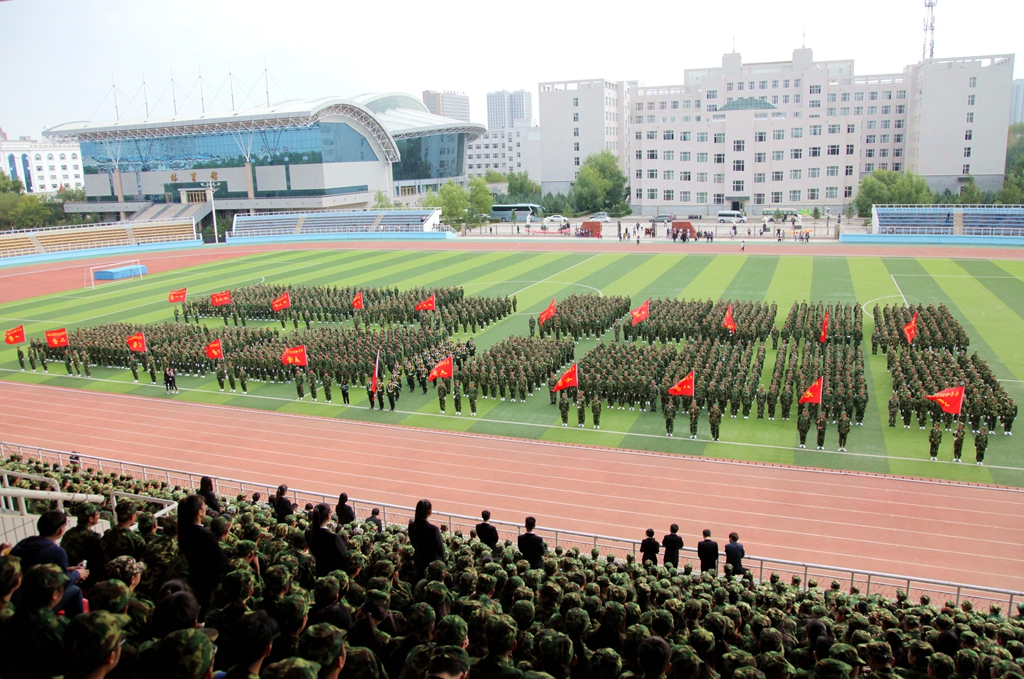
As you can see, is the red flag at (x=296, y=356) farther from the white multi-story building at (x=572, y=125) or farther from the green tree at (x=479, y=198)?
the white multi-story building at (x=572, y=125)

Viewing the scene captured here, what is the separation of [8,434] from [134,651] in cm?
2008

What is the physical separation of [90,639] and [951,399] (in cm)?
1790

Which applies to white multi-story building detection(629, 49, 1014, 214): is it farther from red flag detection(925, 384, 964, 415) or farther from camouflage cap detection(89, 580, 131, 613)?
camouflage cap detection(89, 580, 131, 613)

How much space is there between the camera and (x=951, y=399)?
1694cm

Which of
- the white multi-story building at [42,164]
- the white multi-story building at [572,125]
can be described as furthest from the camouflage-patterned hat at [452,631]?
the white multi-story building at [42,164]

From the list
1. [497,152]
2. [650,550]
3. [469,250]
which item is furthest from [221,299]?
[497,152]

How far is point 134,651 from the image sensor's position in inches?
159

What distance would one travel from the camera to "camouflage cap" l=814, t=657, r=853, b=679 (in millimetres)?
4617

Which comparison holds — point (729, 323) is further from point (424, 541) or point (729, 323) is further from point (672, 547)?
point (424, 541)

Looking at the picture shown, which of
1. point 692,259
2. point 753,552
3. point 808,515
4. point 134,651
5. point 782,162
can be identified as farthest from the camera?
point 782,162

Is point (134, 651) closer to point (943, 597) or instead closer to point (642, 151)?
point (943, 597)

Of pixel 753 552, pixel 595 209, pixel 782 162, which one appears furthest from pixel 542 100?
pixel 753 552

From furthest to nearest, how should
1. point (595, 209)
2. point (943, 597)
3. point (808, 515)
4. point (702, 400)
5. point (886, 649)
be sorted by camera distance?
1. point (595, 209)
2. point (702, 400)
3. point (808, 515)
4. point (943, 597)
5. point (886, 649)

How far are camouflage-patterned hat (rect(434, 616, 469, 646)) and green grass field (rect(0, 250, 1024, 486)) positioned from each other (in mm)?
13541
